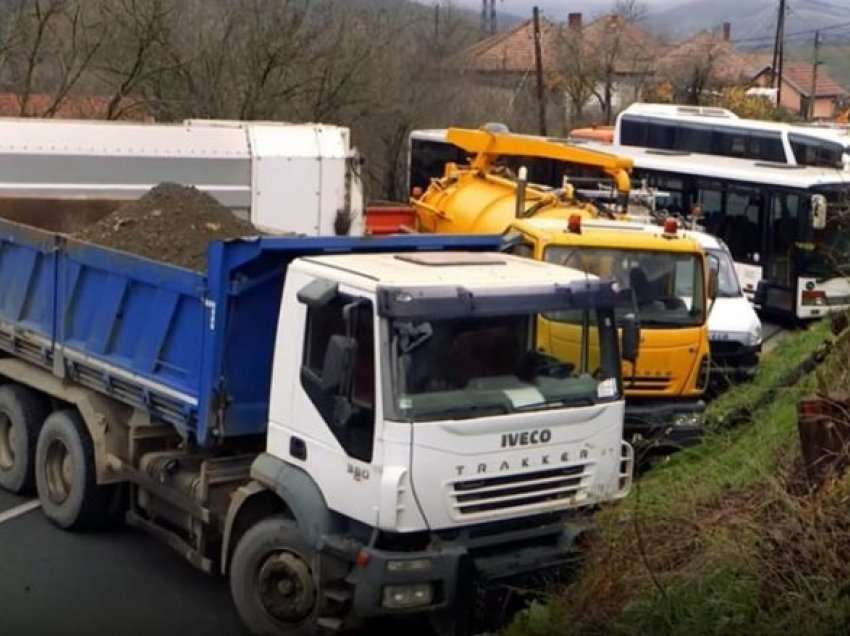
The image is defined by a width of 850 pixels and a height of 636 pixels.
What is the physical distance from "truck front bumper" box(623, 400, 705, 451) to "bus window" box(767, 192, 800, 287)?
9.86 metres

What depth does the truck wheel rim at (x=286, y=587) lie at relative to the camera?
24.7 feet

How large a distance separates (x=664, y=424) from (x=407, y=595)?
4.25m

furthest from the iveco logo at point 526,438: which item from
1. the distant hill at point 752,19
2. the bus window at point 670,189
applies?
the distant hill at point 752,19

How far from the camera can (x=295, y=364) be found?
25.2 ft

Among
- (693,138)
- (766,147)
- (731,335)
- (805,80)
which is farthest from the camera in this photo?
(805,80)

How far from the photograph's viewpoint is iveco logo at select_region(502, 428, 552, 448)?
7.36 meters

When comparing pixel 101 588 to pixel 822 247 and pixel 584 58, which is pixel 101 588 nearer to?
pixel 822 247

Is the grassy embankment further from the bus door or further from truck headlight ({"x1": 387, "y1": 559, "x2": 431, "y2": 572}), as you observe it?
the bus door

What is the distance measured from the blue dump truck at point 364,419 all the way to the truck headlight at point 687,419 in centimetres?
248

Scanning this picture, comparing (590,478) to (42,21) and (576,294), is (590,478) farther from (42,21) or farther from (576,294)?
(42,21)

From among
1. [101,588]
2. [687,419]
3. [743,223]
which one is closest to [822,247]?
[743,223]

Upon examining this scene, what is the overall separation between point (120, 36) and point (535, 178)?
8888 millimetres

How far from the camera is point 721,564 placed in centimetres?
676

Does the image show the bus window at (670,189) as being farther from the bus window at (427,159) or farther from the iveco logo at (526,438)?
the iveco logo at (526,438)
